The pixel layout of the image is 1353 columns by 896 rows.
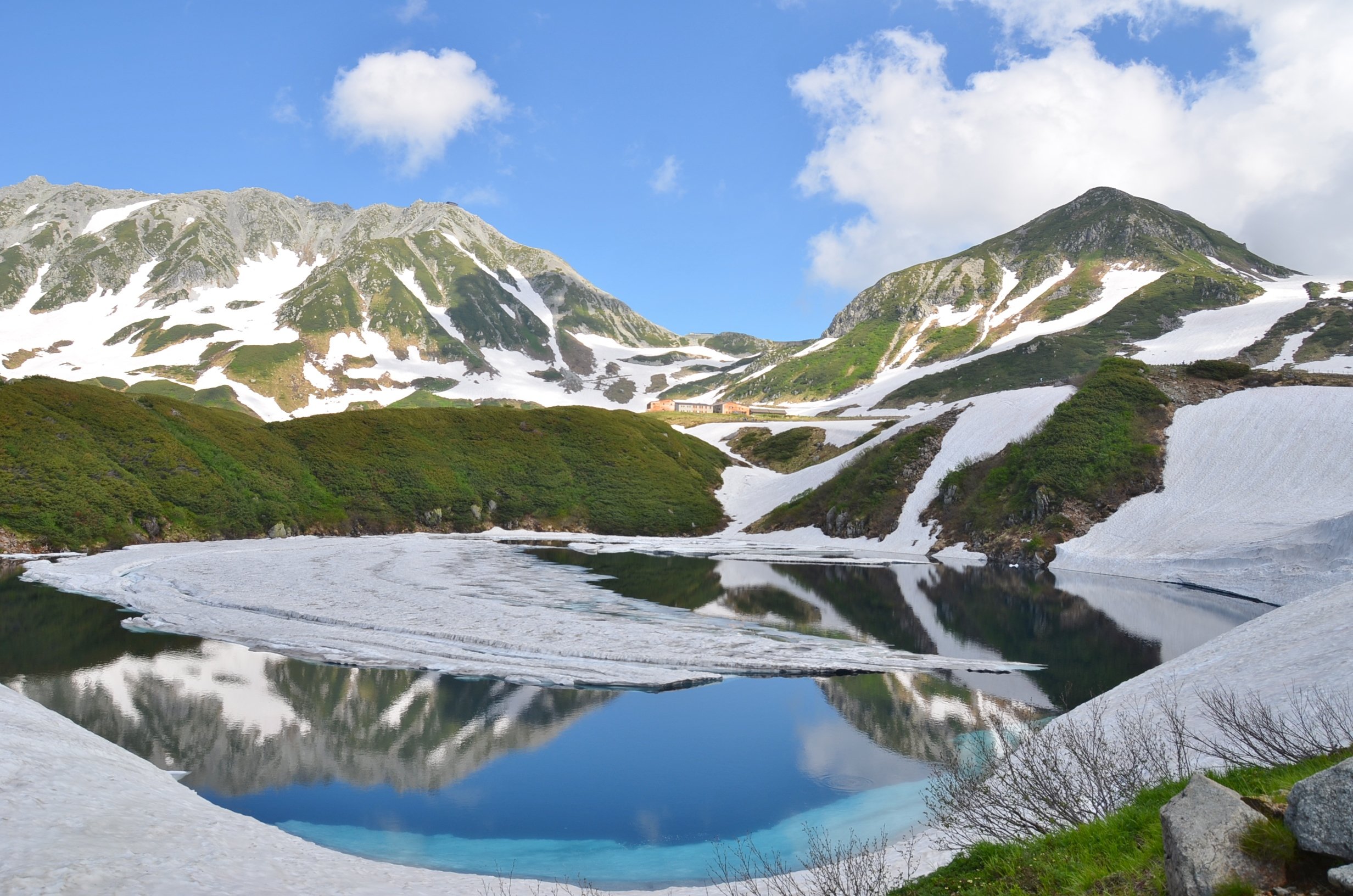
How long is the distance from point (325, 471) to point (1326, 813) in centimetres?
9256

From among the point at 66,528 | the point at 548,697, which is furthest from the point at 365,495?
the point at 548,697

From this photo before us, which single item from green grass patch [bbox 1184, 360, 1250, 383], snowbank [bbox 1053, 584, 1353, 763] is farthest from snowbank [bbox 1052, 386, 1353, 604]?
snowbank [bbox 1053, 584, 1353, 763]

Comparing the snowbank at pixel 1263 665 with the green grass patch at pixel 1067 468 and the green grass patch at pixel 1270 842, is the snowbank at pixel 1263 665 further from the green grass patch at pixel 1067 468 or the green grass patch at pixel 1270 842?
the green grass patch at pixel 1067 468

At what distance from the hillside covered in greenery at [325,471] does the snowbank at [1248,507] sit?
49566 millimetres

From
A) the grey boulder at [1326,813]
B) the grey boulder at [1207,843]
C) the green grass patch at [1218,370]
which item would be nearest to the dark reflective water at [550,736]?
the grey boulder at [1207,843]

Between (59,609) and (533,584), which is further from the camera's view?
(533,584)

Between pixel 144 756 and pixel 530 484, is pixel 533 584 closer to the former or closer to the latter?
pixel 144 756

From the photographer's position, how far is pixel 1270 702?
16.5m

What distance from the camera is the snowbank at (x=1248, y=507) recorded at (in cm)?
4325

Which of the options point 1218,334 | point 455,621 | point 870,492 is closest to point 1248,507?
point 870,492

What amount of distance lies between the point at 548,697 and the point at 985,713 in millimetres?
14487

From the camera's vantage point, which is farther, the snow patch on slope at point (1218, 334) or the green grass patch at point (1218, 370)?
the snow patch on slope at point (1218, 334)

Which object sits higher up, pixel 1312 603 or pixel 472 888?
pixel 1312 603

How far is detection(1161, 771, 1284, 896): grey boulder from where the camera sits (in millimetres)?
6395
